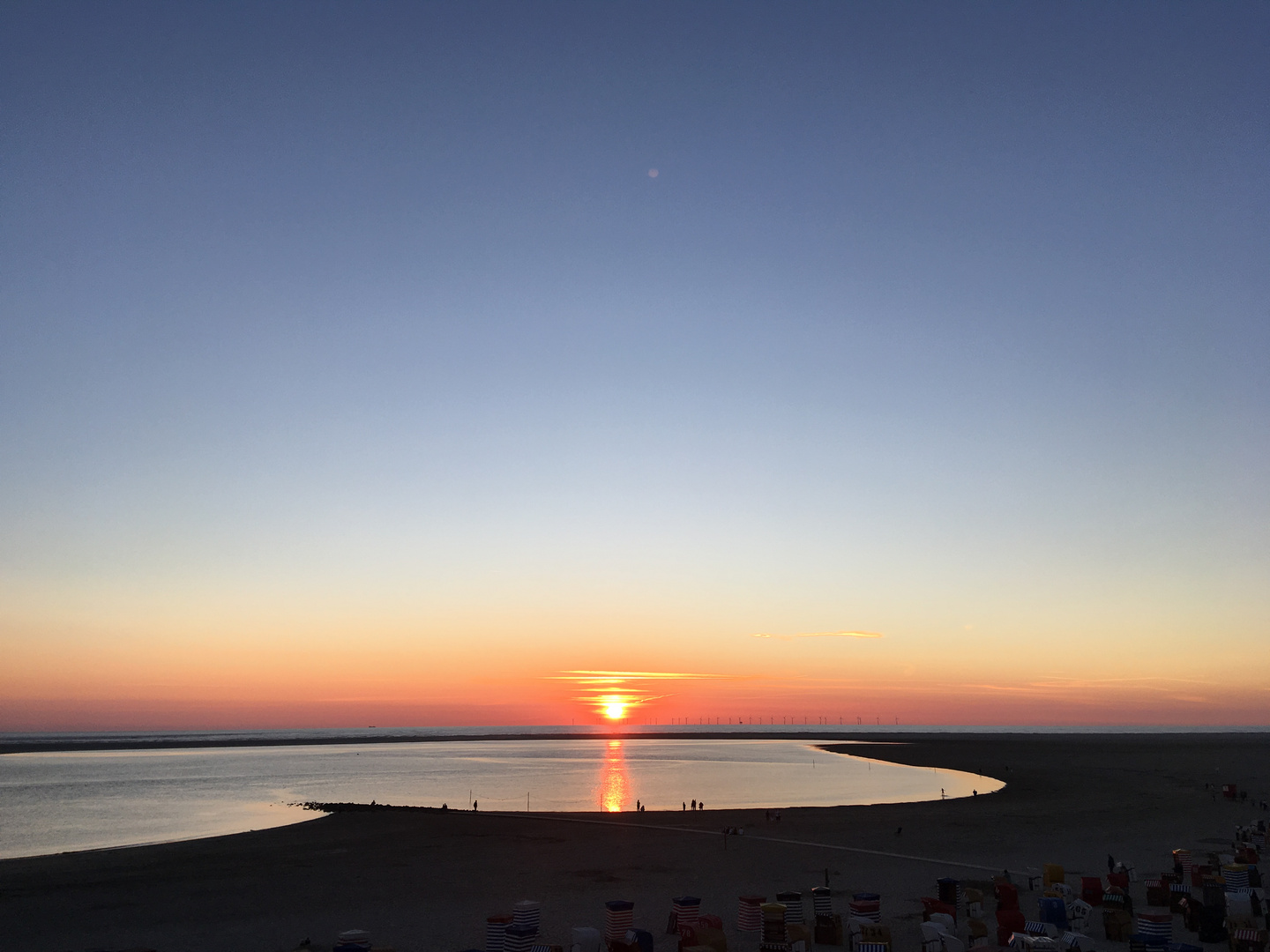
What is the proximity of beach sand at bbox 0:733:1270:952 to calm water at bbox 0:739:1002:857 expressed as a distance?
37.8ft

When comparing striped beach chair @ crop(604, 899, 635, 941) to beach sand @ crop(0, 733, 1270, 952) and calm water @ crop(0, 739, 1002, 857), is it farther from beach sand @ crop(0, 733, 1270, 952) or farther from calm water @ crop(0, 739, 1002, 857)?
calm water @ crop(0, 739, 1002, 857)

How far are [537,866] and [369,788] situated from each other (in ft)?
184

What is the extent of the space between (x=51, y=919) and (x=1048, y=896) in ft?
97.4

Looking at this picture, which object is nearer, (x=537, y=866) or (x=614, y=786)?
(x=537, y=866)

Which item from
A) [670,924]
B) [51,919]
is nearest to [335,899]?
[51,919]

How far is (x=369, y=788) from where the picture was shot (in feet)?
282

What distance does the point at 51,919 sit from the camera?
27.8 m

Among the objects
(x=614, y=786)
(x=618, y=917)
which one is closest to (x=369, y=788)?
(x=614, y=786)

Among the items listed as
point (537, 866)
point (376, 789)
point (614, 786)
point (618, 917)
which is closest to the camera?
point (618, 917)

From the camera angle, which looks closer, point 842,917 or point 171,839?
point 842,917

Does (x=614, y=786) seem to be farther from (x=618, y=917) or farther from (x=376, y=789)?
(x=618, y=917)

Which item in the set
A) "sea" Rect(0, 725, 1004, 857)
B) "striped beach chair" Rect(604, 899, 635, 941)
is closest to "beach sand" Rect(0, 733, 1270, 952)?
"striped beach chair" Rect(604, 899, 635, 941)

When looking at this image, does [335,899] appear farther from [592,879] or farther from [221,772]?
[221,772]

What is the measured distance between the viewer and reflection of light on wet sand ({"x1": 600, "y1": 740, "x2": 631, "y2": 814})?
222 feet
